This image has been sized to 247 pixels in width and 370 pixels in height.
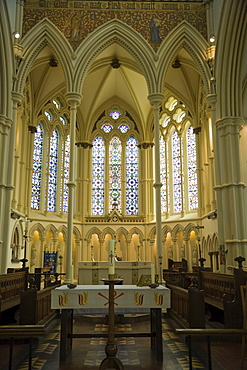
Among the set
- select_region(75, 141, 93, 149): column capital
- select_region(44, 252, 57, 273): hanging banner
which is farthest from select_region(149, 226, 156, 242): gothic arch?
select_region(75, 141, 93, 149): column capital

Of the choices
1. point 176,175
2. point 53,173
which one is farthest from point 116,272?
point 53,173

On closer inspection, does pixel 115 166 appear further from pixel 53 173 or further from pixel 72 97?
pixel 72 97

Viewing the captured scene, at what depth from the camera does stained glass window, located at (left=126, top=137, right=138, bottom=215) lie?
67.8 ft

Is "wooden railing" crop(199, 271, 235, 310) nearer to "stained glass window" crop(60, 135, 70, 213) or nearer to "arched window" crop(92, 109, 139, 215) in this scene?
"arched window" crop(92, 109, 139, 215)

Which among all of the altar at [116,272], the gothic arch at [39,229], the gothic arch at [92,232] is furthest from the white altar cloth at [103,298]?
the gothic arch at [92,232]

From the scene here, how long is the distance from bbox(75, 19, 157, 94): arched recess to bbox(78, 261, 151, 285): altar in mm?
6881

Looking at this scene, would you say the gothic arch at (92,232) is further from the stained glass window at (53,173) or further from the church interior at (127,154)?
the stained glass window at (53,173)

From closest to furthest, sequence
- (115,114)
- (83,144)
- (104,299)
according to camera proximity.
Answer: (104,299), (83,144), (115,114)

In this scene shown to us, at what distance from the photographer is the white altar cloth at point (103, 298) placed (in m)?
5.22

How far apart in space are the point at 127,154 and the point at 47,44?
8.40m

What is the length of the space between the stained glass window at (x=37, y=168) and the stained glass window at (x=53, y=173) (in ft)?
2.07

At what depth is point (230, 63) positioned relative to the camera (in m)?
13.1

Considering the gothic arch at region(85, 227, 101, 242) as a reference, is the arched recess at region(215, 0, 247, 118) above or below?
above

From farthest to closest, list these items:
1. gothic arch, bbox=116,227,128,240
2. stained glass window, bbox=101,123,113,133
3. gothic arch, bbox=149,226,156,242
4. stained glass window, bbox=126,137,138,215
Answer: stained glass window, bbox=101,123,113,133
stained glass window, bbox=126,137,138,215
gothic arch, bbox=116,227,128,240
gothic arch, bbox=149,226,156,242
